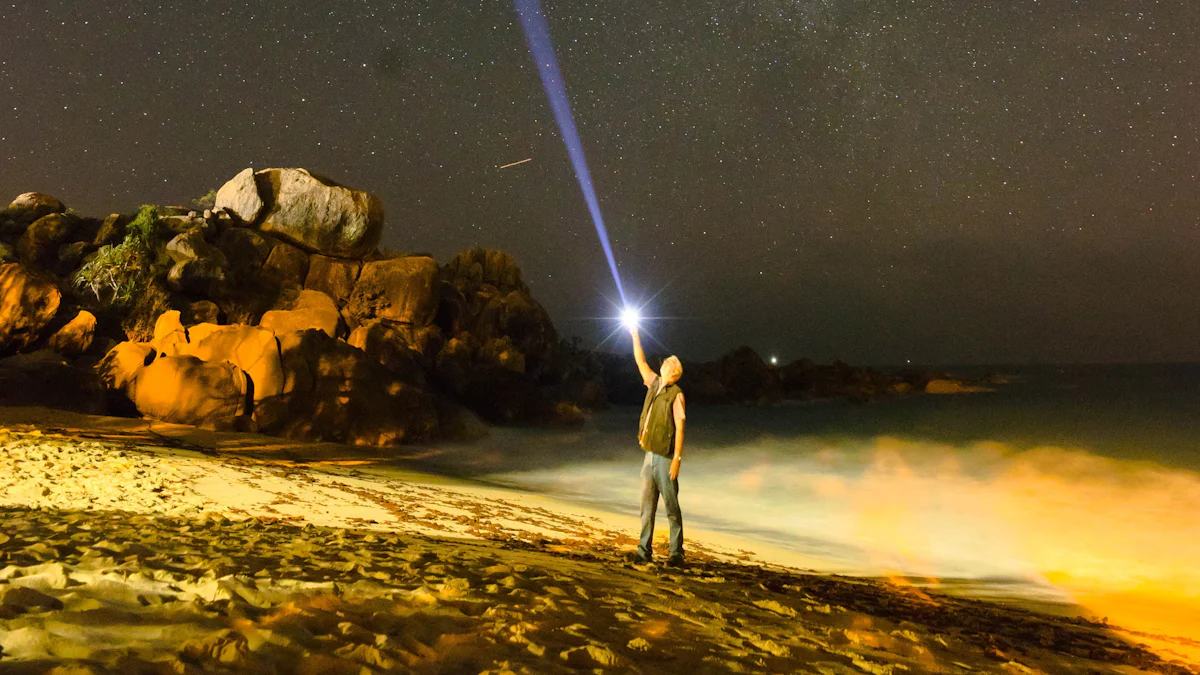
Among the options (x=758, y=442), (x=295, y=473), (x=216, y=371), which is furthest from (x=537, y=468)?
(x=758, y=442)

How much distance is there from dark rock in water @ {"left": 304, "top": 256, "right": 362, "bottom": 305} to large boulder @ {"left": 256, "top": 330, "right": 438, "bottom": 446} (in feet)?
25.6

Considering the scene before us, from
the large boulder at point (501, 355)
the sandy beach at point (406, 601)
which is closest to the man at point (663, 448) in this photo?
the sandy beach at point (406, 601)

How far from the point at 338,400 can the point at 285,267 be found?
10.1 meters

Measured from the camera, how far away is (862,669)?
12.4 ft

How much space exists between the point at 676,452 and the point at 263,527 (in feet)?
12.4

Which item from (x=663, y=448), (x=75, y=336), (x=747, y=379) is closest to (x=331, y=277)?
(x=75, y=336)

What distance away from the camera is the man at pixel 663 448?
21.4ft

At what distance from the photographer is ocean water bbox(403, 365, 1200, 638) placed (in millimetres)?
11688

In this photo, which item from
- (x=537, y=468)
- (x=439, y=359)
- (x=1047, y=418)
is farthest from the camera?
(x=1047, y=418)

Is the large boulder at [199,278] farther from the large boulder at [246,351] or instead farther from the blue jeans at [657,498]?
the blue jeans at [657,498]

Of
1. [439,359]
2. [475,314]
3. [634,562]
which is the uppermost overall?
[475,314]

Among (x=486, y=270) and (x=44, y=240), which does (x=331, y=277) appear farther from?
(x=486, y=270)

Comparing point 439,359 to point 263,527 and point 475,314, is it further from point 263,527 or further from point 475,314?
point 263,527

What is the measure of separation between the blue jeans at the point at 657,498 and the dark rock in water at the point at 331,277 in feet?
77.2
